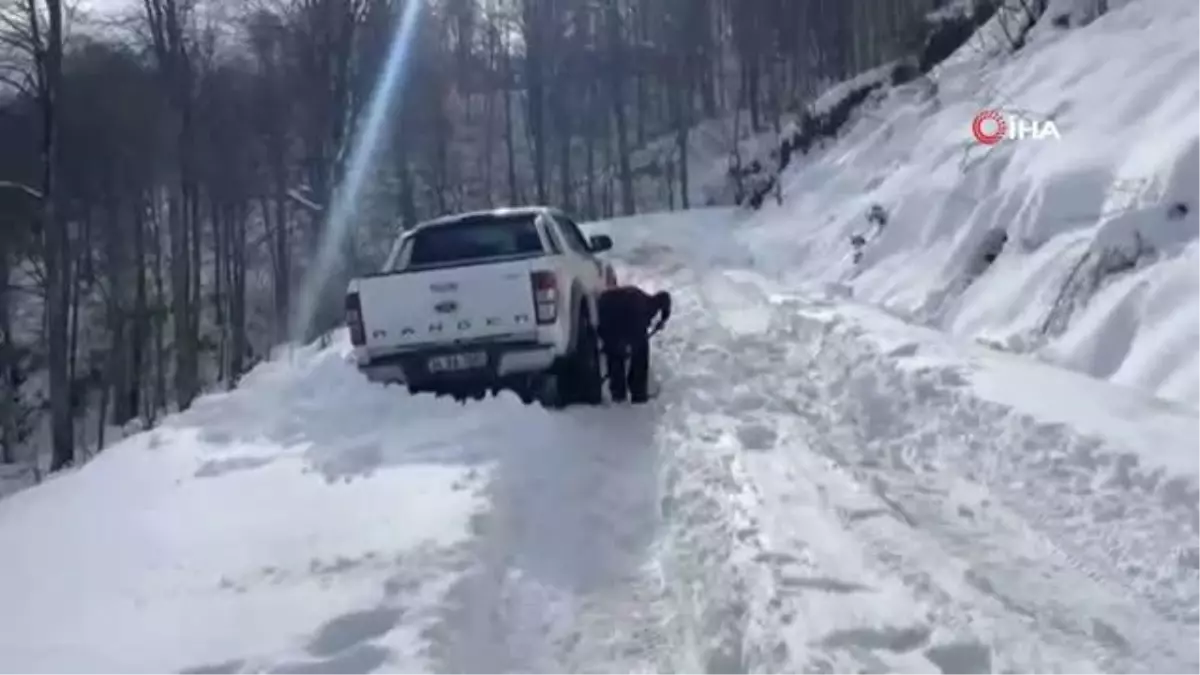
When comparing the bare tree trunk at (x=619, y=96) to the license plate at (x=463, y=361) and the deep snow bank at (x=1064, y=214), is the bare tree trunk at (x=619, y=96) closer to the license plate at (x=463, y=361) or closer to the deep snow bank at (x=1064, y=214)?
the deep snow bank at (x=1064, y=214)

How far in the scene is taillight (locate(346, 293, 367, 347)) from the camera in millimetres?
10609

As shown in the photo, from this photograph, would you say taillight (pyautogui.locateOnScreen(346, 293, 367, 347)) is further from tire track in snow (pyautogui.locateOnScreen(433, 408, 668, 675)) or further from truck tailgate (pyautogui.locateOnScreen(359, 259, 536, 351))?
tire track in snow (pyautogui.locateOnScreen(433, 408, 668, 675))

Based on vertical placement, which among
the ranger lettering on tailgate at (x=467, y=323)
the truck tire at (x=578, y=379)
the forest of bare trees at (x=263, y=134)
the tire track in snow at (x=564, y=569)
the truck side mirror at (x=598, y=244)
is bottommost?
the tire track in snow at (x=564, y=569)

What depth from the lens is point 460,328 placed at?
34.3 feet

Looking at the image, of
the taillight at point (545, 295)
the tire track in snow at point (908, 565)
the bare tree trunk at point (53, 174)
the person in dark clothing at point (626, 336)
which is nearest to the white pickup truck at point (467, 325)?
the taillight at point (545, 295)

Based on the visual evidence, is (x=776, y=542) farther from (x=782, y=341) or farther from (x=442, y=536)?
(x=782, y=341)

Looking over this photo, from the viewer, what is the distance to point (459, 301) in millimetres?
10414

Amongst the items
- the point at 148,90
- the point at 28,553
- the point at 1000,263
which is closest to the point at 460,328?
the point at 28,553

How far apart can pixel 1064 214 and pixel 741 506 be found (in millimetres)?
7191

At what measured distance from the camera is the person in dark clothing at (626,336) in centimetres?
1102

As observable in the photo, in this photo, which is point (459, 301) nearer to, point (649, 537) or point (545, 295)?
point (545, 295)

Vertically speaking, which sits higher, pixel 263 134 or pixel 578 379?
A: pixel 263 134

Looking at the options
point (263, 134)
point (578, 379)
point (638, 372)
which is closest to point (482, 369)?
point (578, 379)

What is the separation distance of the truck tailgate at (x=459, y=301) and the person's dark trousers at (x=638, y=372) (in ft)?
3.58
